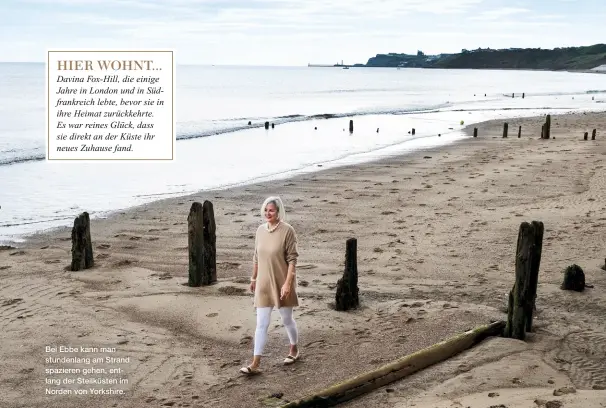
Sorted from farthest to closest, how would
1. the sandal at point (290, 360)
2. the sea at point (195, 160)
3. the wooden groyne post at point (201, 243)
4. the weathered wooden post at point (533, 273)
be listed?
the sea at point (195, 160) → the wooden groyne post at point (201, 243) → the weathered wooden post at point (533, 273) → the sandal at point (290, 360)

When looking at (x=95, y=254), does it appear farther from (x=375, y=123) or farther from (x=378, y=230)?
(x=375, y=123)

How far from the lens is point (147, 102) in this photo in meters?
14.6

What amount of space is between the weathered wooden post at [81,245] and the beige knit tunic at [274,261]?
5484mm

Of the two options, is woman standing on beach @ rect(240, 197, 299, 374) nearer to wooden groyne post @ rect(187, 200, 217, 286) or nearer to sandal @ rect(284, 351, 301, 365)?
sandal @ rect(284, 351, 301, 365)

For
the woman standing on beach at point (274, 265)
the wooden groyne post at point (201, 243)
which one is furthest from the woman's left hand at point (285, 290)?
the wooden groyne post at point (201, 243)

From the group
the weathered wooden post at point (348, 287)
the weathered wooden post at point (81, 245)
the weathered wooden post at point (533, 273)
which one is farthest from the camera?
the weathered wooden post at point (81, 245)

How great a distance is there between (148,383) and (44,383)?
121 centimetres

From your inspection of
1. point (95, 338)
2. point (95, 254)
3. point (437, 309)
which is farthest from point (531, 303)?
point (95, 254)

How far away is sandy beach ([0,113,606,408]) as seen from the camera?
283 inches

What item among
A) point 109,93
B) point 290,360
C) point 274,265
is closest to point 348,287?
point 290,360

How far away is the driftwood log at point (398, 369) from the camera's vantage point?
6469 millimetres

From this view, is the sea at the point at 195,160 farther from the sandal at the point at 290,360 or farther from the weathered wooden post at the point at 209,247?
the sandal at the point at 290,360

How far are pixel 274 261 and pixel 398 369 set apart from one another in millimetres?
1773

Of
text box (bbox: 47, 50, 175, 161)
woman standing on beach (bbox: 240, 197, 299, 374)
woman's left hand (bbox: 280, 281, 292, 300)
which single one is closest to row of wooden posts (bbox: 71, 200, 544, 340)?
woman standing on beach (bbox: 240, 197, 299, 374)
